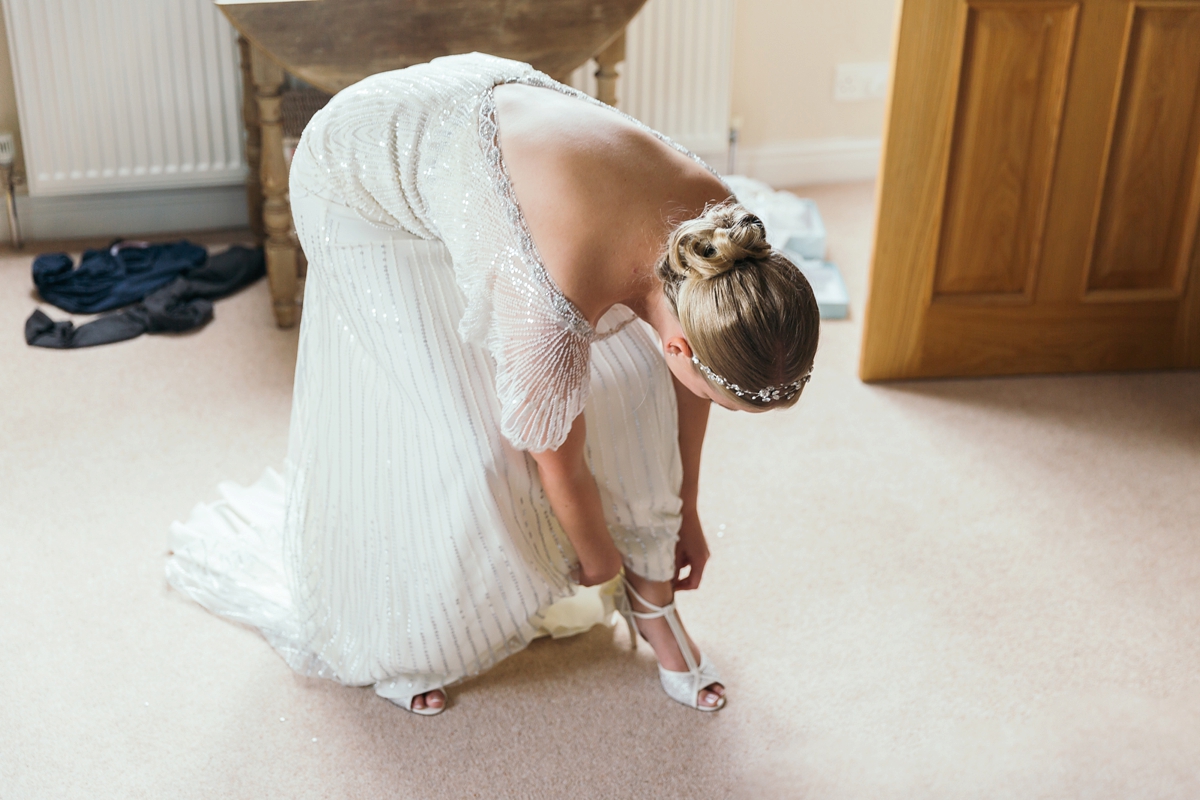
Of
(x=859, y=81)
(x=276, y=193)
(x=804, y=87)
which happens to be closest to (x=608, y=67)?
(x=276, y=193)

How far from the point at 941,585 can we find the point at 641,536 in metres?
0.59

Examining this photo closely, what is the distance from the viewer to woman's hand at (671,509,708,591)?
5.70 feet

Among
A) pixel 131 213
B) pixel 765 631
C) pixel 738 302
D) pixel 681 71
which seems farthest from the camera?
pixel 681 71

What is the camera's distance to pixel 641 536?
1.69 meters

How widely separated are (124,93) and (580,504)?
2.19 m

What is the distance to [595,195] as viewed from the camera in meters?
1.28

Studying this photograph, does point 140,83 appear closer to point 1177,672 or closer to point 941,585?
point 941,585

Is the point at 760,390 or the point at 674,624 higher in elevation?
the point at 760,390

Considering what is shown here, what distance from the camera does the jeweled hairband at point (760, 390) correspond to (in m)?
1.28

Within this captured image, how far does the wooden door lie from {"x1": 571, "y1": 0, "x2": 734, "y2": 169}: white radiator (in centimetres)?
117

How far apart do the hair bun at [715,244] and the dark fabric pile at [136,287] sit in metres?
1.87

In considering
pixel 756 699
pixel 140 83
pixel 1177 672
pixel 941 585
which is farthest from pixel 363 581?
pixel 140 83

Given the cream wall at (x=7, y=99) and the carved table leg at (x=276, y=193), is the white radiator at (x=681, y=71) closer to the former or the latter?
the carved table leg at (x=276, y=193)

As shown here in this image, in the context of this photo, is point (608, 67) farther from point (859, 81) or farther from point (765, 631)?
point (765, 631)
